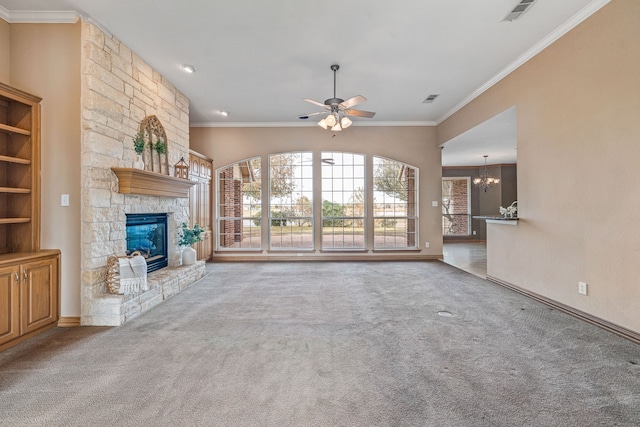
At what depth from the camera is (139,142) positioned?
3826 millimetres

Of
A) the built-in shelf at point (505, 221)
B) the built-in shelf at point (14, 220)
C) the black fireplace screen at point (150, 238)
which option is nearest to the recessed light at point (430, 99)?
the built-in shelf at point (505, 221)

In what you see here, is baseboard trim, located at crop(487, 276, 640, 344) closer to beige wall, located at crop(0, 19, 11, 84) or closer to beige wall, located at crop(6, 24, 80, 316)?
beige wall, located at crop(6, 24, 80, 316)

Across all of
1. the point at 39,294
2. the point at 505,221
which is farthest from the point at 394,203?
the point at 39,294

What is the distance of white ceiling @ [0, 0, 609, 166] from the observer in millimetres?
2959

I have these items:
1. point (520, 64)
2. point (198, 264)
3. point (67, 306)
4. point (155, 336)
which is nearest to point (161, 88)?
point (198, 264)

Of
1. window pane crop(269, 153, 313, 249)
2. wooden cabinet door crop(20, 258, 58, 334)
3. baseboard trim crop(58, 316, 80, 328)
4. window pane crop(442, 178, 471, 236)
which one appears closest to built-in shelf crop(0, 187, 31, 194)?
wooden cabinet door crop(20, 258, 58, 334)

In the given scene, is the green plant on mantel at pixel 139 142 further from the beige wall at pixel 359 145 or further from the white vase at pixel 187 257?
the beige wall at pixel 359 145

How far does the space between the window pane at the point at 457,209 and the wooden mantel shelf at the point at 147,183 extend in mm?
9423

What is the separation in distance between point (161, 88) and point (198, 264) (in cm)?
288

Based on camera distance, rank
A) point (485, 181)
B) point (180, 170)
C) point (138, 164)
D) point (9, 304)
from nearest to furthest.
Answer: point (9, 304) → point (138, 164) → point (180, 170) → point (485, 181)

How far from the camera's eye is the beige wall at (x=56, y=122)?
3.10m

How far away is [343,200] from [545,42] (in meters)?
4.46

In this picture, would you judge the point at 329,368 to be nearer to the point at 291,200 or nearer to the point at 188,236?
the point at 188,236

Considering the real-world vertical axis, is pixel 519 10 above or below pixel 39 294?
above
